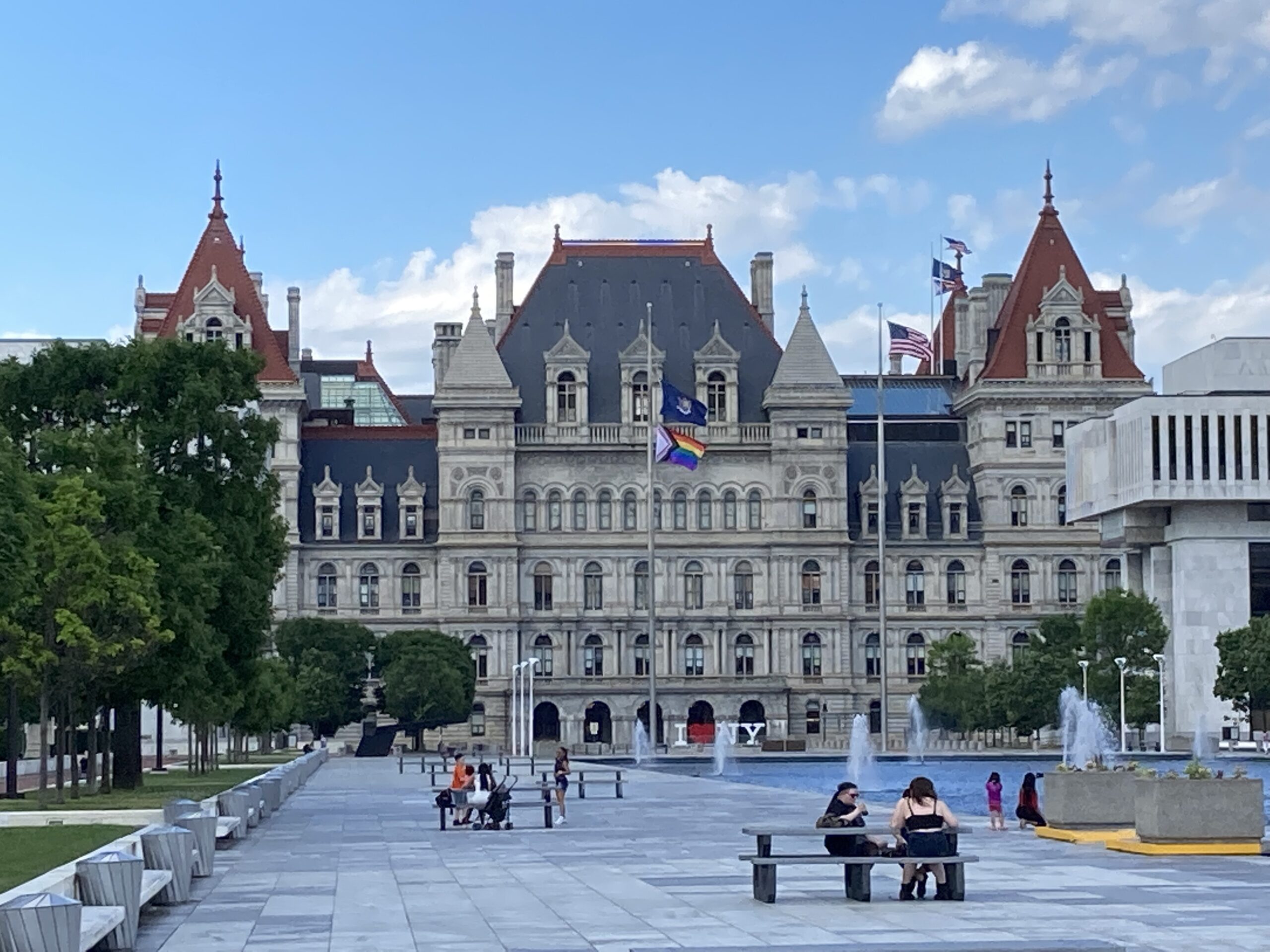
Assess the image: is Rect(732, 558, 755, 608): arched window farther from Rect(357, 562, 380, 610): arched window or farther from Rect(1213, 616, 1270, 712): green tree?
Rect(1213, 616, 1270, 712): green tree

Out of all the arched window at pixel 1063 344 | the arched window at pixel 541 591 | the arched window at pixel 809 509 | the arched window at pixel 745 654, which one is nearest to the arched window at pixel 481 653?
the arched window at pixel 541 591

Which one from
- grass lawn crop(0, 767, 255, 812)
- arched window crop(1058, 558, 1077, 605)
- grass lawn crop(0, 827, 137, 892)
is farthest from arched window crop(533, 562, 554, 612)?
grass lawn crop(0, 827, 137, 892)

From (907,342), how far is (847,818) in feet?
344

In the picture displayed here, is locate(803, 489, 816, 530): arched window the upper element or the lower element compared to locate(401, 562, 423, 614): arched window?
upper

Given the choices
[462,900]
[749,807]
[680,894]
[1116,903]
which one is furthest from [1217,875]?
[749,807]

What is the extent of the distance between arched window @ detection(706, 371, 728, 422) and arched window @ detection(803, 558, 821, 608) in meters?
9.14

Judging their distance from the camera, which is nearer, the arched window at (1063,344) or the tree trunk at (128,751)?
the tree trunk at (128,751)

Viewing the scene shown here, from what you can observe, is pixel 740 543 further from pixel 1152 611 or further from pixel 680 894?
pixel 680 894

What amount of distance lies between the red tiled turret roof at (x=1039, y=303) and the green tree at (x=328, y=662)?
130ft

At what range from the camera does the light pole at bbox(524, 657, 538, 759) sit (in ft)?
392

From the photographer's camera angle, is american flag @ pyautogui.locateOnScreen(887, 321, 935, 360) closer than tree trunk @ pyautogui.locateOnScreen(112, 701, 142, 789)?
No

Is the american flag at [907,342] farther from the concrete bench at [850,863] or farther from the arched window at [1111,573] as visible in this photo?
the concrete bench at [850,863]

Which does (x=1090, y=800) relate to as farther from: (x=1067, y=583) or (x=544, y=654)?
(x=1067, y=583)

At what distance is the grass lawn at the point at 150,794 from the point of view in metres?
44.7
